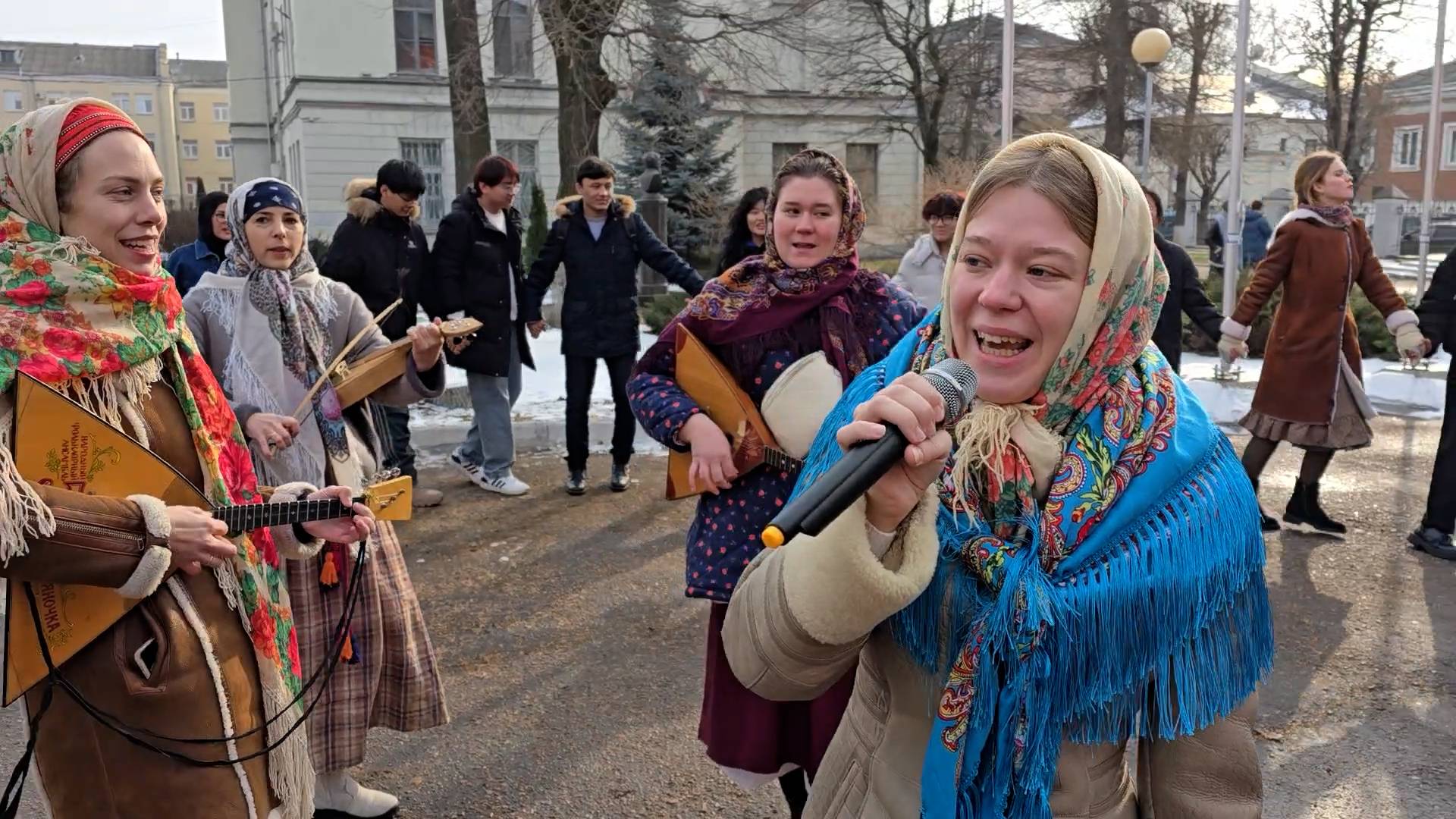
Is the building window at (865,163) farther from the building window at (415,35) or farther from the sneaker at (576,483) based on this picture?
the sneaker at (576,483)

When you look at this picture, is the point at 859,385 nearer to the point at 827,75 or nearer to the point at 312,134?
the point at 827,75

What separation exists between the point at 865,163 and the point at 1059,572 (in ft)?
110

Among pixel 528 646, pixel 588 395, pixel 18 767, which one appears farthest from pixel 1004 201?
pixel 588 395

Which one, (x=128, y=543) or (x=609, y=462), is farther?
(x=609, y=462)

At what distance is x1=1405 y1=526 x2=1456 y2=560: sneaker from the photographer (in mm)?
5773

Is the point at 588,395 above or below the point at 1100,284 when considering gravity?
below

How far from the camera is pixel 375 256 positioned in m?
6.84

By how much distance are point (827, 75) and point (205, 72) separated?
7615 centimetres

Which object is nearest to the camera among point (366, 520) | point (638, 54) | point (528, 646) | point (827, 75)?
point (366, 520)

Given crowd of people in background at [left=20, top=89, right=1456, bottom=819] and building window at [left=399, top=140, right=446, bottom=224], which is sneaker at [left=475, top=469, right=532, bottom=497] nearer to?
crowd of people in background at [left=20, top=89, right=1456, bottom=819]

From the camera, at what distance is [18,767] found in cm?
222

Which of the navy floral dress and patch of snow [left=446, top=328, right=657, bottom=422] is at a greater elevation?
the navy floral dress

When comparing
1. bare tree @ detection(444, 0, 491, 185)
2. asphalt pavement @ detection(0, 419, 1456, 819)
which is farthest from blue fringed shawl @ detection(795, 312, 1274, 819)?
bare tree @ detection(444, 0, 491, 185)

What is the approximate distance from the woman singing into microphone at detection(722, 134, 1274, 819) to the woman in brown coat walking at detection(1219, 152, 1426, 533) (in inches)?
201
